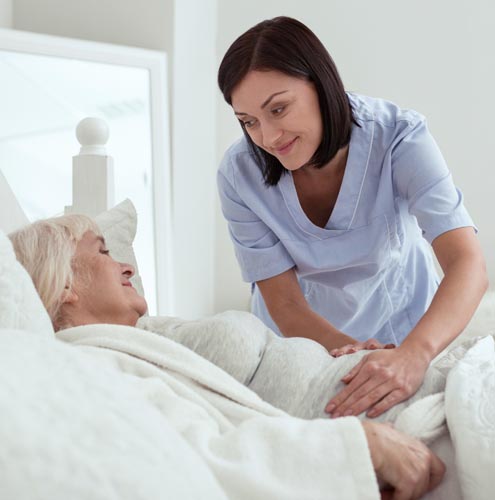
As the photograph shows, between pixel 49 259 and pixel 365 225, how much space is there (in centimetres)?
71

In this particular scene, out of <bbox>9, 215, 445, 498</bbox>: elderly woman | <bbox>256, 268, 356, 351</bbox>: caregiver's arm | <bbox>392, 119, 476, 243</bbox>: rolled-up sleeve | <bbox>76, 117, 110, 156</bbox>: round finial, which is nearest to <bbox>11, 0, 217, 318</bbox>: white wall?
<bbox>76, 117, 110, 156</bbox>: round finial

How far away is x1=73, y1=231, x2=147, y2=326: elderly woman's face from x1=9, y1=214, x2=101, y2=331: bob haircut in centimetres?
2

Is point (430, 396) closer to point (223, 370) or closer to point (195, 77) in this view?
point (223, 370)

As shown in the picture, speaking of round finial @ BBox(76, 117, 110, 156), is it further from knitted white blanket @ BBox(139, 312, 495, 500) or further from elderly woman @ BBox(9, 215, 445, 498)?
knitted white blanket @ BBox(139, 312, 495, 500)

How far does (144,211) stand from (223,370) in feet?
5.40

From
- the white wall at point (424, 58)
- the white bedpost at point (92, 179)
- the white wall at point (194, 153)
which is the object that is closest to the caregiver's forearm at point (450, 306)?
the white bedpost at point (92, 179)

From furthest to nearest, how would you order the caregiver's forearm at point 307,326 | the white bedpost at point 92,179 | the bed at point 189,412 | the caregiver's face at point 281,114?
the white bedpost at point 92,179 < the caregiver's forearm at point 307,326 < the caregiver's face at point 281,114 < the bed at point 189,412

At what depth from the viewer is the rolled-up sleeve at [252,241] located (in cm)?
173

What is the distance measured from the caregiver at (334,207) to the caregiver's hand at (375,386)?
0.09m

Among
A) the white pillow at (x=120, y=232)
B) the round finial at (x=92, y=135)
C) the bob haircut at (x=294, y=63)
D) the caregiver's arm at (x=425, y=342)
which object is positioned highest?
the bob haircut at (x=294, y=63)

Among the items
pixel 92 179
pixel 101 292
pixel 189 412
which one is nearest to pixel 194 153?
pixel 92 179

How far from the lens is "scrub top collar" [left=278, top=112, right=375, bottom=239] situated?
163cm

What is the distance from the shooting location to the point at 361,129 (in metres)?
1.64

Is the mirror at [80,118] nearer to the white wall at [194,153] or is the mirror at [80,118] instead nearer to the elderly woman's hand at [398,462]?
the white wall at [194,153]
